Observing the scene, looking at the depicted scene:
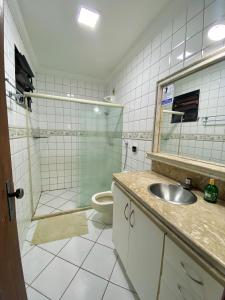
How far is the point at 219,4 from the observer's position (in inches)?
37.5

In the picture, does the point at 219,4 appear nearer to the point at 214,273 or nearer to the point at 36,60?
the point at 214,273

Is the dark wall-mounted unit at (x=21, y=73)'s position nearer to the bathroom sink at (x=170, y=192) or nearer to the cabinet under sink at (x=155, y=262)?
the cabinet under sink at (x=155, y=262)

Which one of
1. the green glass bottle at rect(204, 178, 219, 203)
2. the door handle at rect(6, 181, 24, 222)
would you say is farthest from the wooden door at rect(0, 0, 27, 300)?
the green glass bottle at rect(204, 178, 219, 203)

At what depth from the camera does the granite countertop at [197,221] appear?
0.51m

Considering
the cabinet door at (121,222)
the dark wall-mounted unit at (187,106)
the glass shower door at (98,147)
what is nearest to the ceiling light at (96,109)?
the glass shower door at (98,147)

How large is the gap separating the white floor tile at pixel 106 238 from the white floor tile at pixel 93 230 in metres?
0.05

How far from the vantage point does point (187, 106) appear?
1236 mm

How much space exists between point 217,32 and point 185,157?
951 mm

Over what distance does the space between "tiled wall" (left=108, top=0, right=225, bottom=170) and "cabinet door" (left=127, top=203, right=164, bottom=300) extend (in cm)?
87

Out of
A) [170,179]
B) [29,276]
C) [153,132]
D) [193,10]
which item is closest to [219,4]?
[193,10]

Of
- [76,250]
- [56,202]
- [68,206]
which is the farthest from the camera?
[56,202]

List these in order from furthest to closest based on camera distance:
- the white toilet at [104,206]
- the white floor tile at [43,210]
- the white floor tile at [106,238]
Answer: the white floor tile at [43,210] → the white toilet at [104,206] → the white floor tile at [106,238]

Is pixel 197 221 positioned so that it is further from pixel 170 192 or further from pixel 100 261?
pixel 100 261

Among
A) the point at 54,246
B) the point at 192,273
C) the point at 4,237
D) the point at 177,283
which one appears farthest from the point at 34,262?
the point at 192,273
